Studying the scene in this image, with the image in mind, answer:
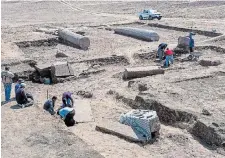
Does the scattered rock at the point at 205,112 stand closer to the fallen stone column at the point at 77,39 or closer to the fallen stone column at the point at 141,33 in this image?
the fallen stone column at the point at 77,39

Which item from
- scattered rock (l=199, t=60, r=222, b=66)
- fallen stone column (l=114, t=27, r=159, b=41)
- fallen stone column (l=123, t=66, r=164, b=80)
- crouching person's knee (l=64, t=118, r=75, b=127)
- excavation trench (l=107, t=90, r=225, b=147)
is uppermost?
fallen stone column (l=114, t=27, r=159, b=41)

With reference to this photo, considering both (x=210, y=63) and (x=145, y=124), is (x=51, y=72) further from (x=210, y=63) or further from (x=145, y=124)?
(x=145, y=124)

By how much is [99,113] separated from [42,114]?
205cm

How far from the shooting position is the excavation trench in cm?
1014

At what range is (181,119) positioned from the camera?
37.9 ft

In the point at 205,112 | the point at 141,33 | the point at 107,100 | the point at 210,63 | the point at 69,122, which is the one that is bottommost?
the point at 107,100

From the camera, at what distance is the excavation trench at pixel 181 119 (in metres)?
10.1

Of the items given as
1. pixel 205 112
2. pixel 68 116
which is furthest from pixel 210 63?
pixel 68 116

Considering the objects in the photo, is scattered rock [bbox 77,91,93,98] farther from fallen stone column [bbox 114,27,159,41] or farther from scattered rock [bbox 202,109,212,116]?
fallen stone column [bbox 114,27,159,41]

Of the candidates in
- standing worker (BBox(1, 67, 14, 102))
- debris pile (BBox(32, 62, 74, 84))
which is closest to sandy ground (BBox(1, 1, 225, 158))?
debris pile (BBox(32, 62, 74, 84))

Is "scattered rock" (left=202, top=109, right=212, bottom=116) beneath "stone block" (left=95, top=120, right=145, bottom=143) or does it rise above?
above

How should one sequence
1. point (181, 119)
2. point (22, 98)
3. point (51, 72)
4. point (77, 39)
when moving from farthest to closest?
point (77, 39) < point (51, 72) < point (22, 98) < point (181, 119)

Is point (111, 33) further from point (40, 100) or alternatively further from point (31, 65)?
point (40, 100)

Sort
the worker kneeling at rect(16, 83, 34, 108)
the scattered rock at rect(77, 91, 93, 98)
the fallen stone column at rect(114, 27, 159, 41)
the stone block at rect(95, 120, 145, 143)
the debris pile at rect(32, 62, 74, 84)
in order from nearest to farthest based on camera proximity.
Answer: the stone block at rect(95, 120, 145, 143)
the worker kneeling at rect(16, 83, 34, 108)
the scattered rock at rect(77, 91, 93, 98)
the debris pile at rect(32, 62, 74, 84)
the fallen stone column at rect(114, 27, 159, 41)
